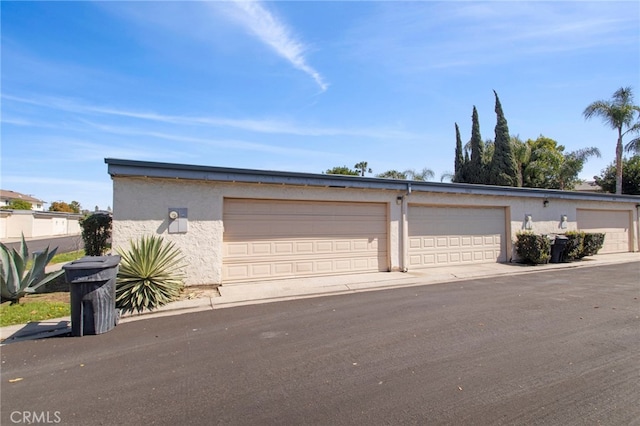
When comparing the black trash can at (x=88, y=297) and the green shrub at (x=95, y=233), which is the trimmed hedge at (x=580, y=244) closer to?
the black trash can at (x=88, y=297)

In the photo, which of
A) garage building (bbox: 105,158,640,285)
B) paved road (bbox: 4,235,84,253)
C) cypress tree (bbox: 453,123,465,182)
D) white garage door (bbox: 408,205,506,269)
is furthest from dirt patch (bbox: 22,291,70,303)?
cypress tree (bbox: 453,123,465,182)

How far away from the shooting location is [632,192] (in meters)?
28.7

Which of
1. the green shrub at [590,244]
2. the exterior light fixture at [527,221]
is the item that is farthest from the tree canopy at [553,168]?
the exterior light fixture at [527,221]

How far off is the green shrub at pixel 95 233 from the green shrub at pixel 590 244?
654 inches

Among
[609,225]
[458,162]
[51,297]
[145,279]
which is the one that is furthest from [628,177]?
[51,297]

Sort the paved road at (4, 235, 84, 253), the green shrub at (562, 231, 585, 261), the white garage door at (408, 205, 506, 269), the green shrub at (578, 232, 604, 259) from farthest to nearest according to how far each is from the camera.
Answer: the paved road at (4, 235, 84, 253) → the green shrub at (578, 232, 604, 259) → the green shrub at (562, 231, 585, 261) → the white garage door at (408, 205, 506, 269)

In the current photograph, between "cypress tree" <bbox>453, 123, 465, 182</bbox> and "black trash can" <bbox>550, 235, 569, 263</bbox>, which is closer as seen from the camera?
"black trash can" <bbox>550, 235, 569, 263</bbox>

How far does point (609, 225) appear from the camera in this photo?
1600 cm

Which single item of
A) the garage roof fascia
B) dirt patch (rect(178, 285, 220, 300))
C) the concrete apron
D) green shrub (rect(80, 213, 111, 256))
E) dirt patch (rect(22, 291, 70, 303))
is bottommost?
the concrete apron

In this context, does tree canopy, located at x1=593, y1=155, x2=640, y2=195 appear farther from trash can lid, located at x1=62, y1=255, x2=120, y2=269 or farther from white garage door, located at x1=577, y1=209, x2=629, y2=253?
trash can lid, located at x1=62, y1=255, x2=120, y2=269

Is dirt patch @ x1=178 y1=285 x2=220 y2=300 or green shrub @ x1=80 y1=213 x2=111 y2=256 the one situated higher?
green shrub @ x1=80 y1=213 x2=111 y2=256

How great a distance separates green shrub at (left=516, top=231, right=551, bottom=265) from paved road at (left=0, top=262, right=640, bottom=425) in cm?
551

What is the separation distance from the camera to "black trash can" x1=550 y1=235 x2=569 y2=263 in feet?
41.6

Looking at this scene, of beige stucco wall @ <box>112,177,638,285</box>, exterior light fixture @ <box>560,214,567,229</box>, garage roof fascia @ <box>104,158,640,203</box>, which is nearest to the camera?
garage roof fascia @ <box>104,158,640,203</box>
